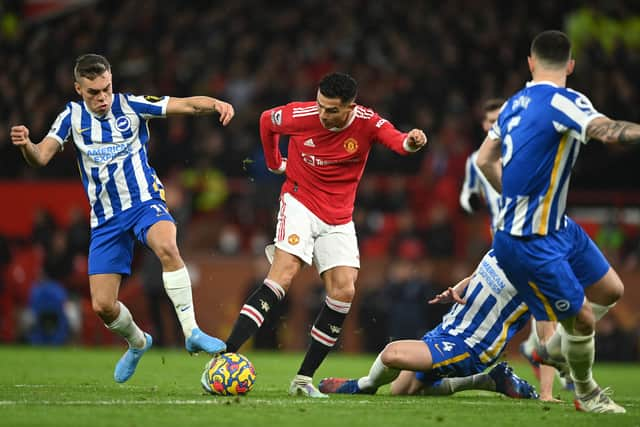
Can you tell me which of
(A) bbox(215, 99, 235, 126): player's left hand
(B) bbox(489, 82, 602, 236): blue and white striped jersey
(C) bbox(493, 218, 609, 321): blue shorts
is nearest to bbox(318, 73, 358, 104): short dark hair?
(A) bbox(215, 99, 235, 126): player's left hand

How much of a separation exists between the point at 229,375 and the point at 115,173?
1873mm

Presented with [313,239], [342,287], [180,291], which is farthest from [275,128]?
[180,291]

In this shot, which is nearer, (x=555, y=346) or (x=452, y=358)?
(x=555, y=346)

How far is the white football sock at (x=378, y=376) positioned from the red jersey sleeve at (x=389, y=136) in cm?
152

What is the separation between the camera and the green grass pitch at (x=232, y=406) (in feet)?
19.9

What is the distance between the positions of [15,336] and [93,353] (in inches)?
133

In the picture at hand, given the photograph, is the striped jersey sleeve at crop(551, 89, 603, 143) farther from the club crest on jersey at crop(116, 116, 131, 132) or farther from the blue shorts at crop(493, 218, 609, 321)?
the club crest on jersey at crop(116, 116, 131, 132)

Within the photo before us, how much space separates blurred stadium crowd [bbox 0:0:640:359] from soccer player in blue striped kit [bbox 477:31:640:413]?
29.6ft

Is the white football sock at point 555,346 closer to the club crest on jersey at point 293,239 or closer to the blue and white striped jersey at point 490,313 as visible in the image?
the blue and white striped jersey at point 490,313

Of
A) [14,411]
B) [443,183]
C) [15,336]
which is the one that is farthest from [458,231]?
[14,411]

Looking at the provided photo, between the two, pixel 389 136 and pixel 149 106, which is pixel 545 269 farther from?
pixel 149 106

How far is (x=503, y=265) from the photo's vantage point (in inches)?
265

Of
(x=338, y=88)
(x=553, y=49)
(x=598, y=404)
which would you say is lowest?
(x=598, y=404)

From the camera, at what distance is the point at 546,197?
257 inches
